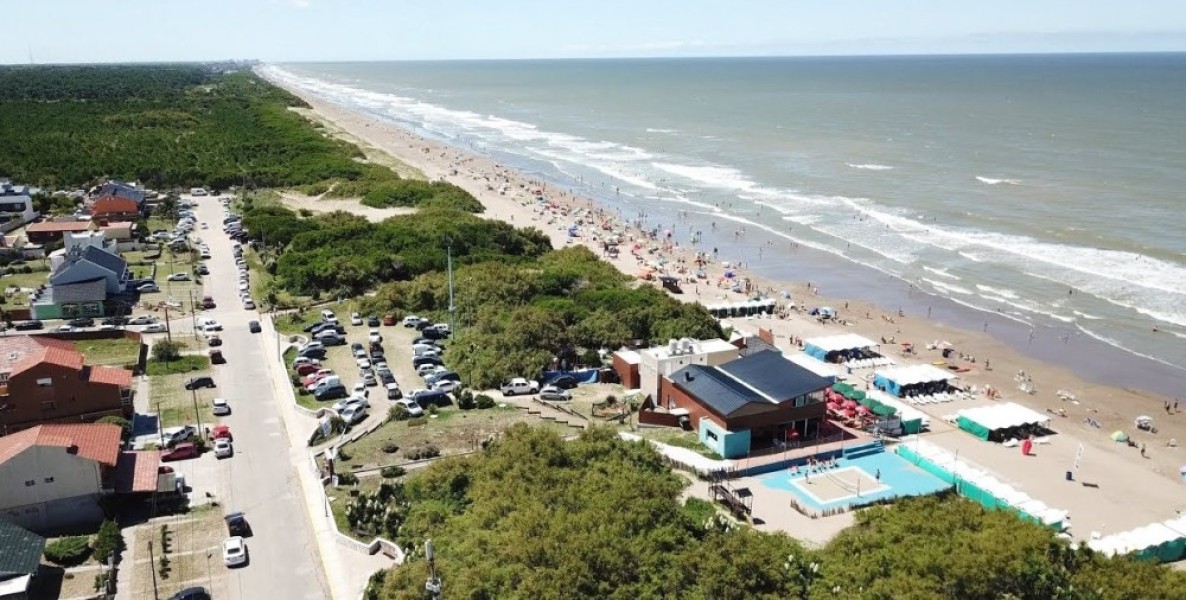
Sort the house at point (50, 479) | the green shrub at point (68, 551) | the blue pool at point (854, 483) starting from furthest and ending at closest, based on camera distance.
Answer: the blue pool at point (854, 483)
the house at point (50, 479)
the green shrub at point (68, 551)

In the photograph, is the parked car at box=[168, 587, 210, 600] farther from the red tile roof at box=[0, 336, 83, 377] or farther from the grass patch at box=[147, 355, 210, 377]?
the grass patch at box=[147, 355, 210, 377]

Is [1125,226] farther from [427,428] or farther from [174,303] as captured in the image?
[174,303]

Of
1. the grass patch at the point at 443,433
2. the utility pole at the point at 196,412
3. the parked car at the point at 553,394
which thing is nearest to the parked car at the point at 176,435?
the utility pole at the point at 196,412

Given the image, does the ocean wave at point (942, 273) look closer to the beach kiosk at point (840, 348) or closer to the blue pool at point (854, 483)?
the beach kiosk at point (840, 348)

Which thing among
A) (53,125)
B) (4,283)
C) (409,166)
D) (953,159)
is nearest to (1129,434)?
(4,283)

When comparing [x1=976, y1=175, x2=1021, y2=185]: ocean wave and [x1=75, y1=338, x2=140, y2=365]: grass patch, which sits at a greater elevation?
[x1=976, y1=175, x2=1021, y2=185]: ocean wave

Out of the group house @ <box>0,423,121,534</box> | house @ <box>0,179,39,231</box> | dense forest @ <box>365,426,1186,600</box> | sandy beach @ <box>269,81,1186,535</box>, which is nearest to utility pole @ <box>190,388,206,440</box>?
house @ <box>0,423,121,534</box>

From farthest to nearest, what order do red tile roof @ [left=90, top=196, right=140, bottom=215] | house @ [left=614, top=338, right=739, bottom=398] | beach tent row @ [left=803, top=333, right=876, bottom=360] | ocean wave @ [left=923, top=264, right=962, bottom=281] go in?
red tile roof @ [left=90, top=196, right=140, bottom=215] → ocean wave @ [left=923, top=264, right=962, bottom=281] → beach tent row @ [left=803, top=333, right=876, bottom=360] → house @ [left=614, top=338, right=739, bottom=398]
